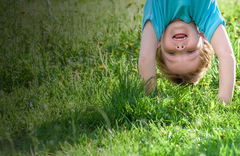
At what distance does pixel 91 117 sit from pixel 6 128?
0.68 meters

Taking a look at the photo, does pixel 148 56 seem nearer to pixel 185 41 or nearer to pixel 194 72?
pixel 185 41

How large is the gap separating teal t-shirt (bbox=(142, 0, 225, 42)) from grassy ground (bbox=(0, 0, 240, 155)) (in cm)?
56

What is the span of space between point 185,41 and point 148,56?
371 mm

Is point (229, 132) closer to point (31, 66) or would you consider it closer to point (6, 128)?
point (6, 128)

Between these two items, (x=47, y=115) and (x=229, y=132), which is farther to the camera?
(x=47, y=115)

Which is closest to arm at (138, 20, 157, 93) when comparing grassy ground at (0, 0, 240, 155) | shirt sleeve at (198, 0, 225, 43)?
grassy ground at (0, 0, 240, 155)

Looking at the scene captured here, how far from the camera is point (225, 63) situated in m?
2.55

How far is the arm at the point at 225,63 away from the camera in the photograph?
2.54 meters

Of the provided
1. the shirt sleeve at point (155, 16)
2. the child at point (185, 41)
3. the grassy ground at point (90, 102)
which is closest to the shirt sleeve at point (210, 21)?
the child at point (185, 41)

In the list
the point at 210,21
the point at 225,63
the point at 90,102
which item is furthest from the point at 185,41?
the point at 90,102

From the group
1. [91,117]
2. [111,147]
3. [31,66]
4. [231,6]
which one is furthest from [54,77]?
[231,6]

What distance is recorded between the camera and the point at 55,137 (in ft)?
7.08

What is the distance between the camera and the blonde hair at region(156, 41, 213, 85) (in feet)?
9.26

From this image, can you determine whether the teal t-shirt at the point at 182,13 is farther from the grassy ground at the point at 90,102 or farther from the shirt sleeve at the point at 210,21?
the grassy ground at the point at 90,102
